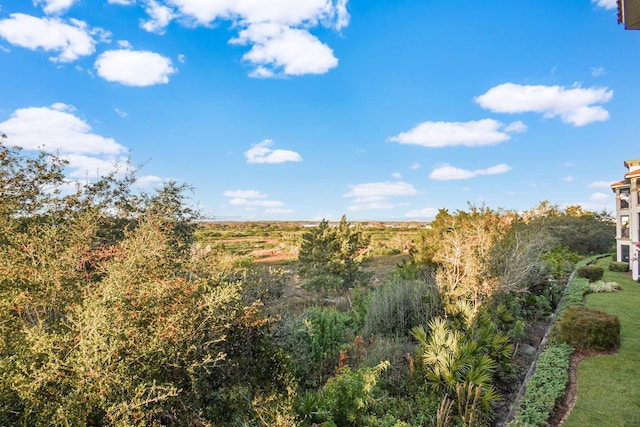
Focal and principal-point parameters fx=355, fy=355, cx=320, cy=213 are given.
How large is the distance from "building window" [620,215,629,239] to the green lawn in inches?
679

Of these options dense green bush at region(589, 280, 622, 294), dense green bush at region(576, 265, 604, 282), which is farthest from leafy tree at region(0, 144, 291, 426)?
dense green bush at region(576, 265, 604, 282)

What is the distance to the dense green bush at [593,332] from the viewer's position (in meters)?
8.09

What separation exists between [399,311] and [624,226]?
2333cm

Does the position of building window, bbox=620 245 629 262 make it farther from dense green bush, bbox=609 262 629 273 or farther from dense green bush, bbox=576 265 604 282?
dense green bush, bbox=576 265 604 282

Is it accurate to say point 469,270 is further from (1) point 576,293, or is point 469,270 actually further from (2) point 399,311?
(1) point 576,293

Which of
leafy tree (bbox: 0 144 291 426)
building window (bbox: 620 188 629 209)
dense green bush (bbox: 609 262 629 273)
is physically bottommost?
dense green bush (bbox: 609 262 629 273)

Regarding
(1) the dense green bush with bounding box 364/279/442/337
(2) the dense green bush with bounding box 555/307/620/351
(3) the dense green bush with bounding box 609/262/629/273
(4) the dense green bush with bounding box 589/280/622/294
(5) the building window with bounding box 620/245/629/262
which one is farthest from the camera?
(5) the building window with bounding box 620/245/629/262

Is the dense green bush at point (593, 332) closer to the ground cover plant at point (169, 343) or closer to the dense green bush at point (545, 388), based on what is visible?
the dense green bush at point (545, 388)

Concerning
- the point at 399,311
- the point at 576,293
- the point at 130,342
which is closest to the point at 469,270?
the point at 399,311

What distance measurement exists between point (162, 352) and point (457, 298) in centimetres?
910

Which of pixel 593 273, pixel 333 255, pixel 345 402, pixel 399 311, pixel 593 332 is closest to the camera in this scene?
pixel 345 402

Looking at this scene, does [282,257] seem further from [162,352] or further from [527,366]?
[162,352]

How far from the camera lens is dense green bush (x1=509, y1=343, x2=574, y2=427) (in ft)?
17.5

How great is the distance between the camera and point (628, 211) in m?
23.2
